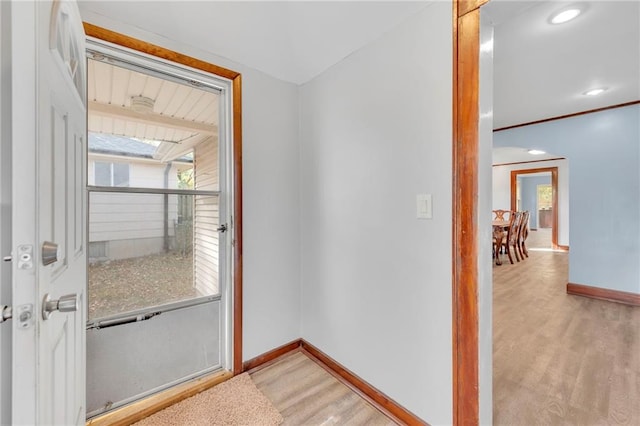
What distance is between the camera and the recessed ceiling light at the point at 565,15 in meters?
1.61

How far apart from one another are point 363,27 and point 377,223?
115 cm

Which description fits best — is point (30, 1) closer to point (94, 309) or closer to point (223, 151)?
point (223, 151)

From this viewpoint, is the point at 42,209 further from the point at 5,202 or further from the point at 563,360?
the point at 563,360

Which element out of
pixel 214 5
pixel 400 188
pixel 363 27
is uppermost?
pixel 214 5

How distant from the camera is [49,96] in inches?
29.4

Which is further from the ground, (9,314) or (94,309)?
(9,314)

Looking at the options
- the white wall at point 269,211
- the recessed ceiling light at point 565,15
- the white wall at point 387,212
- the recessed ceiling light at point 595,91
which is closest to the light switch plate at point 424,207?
the white wall at point 387,212

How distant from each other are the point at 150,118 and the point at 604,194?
479cm

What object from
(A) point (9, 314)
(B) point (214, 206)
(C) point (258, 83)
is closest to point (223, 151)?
(B) point (214, 206)

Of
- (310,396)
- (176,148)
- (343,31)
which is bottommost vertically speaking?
(310,396)

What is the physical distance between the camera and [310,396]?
1.68 m

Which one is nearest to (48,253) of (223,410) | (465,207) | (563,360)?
(223,410)

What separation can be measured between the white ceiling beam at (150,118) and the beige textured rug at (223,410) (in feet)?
5.48

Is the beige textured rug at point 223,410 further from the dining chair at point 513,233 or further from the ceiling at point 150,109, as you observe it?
the dining chair at point 513,233
